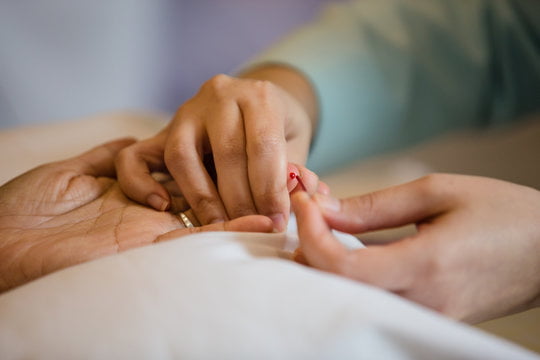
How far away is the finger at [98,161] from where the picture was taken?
634mm

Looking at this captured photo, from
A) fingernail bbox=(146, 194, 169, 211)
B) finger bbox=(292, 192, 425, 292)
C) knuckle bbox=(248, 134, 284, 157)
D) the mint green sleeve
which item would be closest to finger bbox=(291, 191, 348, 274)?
finger bbox=(292, 192, 425, 292)

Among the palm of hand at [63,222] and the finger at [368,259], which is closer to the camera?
the finger at [368,259]

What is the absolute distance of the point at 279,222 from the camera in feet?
1.60

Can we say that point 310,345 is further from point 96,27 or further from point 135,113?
point 96,27

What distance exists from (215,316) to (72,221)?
30 centimetres

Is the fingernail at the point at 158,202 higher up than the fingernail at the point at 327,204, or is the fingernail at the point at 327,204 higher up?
the fingernail at the point at 327,204

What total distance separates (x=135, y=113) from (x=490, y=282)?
2.77 ft

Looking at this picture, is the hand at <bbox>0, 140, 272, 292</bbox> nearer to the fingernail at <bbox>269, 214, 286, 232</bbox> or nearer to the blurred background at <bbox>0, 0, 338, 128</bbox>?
the fingernail at <bbox>269, 214, 286, 232</bbox>

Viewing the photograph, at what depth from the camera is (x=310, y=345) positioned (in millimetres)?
305

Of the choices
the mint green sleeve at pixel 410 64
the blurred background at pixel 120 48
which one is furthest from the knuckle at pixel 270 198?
the blurred background at pixel 120 48

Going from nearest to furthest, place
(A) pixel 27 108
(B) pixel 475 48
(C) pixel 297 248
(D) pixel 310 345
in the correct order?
(D) pixel 310 345 < (C) pixel 297 248 < (B) pixel 475 48 < (A) pixel 27 108

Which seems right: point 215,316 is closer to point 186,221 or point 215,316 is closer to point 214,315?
point 214,315

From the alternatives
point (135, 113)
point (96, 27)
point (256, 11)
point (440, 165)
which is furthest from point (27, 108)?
point (440, 165)

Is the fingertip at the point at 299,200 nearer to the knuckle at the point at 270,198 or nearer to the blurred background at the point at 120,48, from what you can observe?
the knuckle at the point at 270,198
